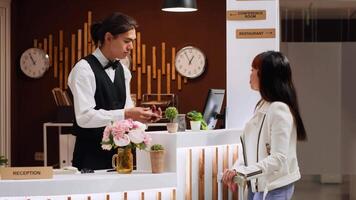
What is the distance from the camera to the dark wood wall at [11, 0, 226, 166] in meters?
7.97

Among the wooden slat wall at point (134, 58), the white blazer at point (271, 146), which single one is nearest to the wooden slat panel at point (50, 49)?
the wooden slat wall at point (134, 58)

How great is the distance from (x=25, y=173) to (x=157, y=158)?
72 centimetres

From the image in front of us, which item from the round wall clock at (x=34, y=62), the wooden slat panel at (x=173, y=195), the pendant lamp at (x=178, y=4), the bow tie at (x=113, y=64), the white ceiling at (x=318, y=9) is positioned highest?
the white ceiling at (x=318, y=9)

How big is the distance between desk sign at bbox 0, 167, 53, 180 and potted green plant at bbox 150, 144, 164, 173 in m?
0.58

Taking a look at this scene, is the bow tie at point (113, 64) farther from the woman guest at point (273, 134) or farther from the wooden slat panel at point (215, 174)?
the woman guest at point (273, 134)

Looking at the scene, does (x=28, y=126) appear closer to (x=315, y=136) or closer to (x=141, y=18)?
(x=141, y=18)

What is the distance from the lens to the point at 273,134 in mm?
3123

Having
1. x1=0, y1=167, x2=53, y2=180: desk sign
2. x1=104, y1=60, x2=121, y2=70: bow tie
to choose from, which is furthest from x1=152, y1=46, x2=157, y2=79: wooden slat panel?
x1=0, y1=167, x2=53, y2=180: desk sign

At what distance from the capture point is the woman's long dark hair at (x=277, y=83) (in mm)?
3239

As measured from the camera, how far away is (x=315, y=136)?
902cm

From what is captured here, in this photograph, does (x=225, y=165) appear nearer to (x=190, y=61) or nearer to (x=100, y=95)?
(x=100, y=95)

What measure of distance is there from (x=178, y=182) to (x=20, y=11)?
17.0ft

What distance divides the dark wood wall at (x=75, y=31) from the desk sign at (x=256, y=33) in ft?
11.5

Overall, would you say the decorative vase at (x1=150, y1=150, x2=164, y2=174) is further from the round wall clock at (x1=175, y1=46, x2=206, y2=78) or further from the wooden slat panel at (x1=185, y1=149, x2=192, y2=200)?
the round wall clock at (x1=175, y1=46, x2=206, y2=78)
